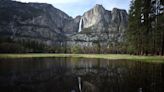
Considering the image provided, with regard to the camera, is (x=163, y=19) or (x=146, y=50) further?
(x=146, y=50)

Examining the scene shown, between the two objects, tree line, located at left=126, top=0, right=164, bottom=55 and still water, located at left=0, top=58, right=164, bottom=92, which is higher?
tree line, located at left=126, top=0, right=164, bottom=55

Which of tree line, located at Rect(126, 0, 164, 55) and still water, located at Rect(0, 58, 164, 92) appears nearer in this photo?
still water, located at Rect(0, 58, 164, 92)

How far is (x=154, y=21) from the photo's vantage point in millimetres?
64500

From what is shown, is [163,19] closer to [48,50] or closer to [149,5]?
[149,5]

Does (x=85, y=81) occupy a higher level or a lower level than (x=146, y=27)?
lower

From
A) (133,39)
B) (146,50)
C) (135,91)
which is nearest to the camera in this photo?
(135,91)

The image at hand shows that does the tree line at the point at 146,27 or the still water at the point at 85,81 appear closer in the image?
the still water at the point at 85,81

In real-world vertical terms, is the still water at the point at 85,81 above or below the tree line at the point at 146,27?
below

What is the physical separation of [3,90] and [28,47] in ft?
524

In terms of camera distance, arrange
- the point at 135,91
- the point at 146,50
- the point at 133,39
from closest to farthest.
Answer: the point at 135,91 < the point at 146,50 < the point at 133,39

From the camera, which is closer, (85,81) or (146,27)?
(85,81)

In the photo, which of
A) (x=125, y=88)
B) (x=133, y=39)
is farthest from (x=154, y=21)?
(x=125, y=88)

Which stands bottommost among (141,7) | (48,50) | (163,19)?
(48,50)

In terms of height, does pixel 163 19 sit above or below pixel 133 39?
above
